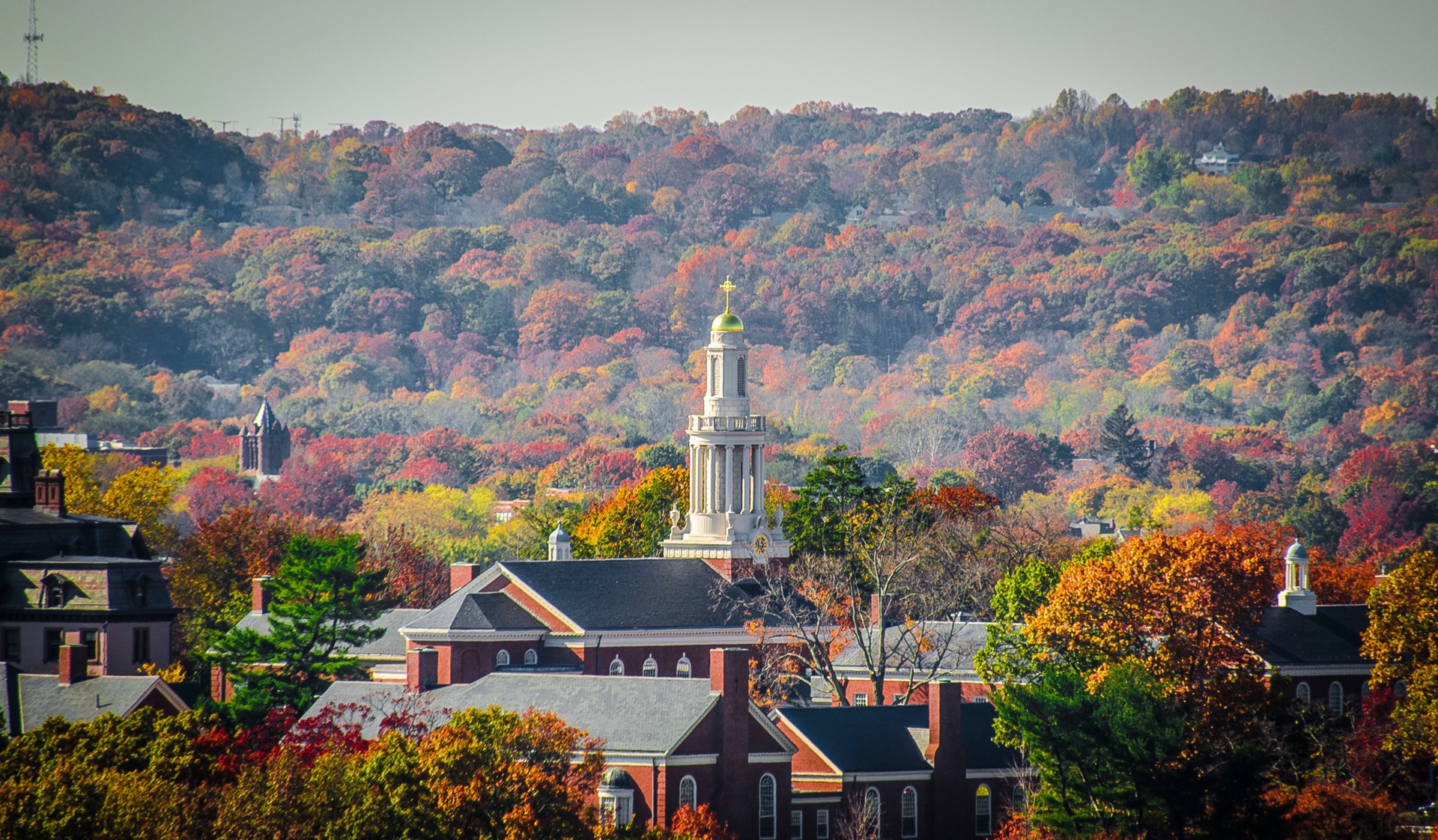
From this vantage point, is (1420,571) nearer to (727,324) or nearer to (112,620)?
(727,324)

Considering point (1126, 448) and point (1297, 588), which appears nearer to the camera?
point (1297, 588)

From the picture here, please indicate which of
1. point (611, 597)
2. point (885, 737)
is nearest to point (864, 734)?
point (885, 737)

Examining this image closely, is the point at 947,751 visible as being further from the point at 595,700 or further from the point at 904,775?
the point at 595,700

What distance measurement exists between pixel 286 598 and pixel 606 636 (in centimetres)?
1047

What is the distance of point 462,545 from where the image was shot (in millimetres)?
147250

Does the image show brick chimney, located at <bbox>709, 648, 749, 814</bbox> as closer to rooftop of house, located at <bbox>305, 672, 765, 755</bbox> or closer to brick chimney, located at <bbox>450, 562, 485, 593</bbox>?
rooftop of house, located at <bbox>305, 672, 765, 755</bbox>

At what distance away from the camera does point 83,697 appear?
72.1 metres

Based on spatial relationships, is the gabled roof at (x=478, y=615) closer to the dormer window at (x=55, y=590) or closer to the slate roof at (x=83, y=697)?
the dormer window at (x=55, y=590)

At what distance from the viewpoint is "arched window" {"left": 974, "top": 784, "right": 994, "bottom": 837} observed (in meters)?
74.6

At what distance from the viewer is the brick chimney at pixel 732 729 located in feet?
231

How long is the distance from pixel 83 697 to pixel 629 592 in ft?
74.7

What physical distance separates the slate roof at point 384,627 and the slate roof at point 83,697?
50.5 feet

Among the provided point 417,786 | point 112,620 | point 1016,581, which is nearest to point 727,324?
point 1016,581

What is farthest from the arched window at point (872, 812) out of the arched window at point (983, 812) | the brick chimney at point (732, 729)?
the brick chimney at point (732, 729)
